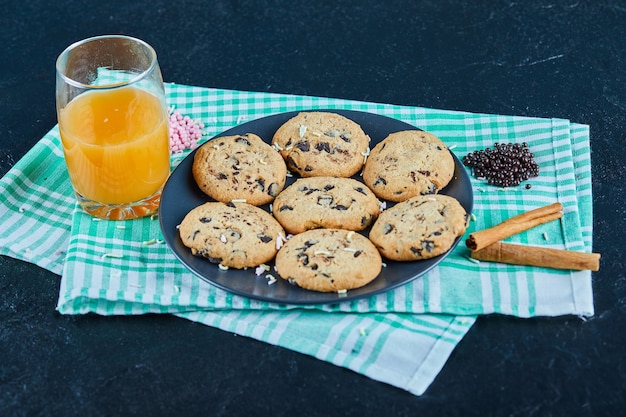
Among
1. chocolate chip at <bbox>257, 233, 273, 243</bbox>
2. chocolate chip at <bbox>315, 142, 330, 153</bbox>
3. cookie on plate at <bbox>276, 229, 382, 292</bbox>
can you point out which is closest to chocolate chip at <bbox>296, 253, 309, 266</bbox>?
cookie on plate at <bbox>276, 229, 382, 292</bbox>

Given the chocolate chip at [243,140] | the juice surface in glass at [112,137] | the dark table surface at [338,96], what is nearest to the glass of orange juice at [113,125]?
the juice surface in glass at [112,137]

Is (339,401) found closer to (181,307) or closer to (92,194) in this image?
(181,307)

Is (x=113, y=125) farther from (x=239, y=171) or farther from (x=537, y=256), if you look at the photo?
(x=537, y=256)

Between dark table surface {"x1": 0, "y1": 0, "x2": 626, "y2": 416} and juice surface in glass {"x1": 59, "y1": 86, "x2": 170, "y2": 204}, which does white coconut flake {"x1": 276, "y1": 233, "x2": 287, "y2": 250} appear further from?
juice surface in glass {"x1": 59, "y1": 86, "x2": 170, "y2": 204}

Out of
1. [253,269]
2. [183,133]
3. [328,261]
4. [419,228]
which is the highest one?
[419,228]

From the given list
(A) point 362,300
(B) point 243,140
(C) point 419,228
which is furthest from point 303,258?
(B) point 243,140

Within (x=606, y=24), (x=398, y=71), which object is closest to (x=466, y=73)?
(x=398, y=71)
